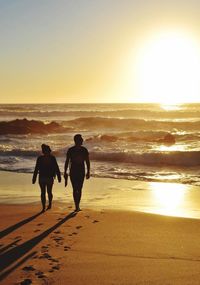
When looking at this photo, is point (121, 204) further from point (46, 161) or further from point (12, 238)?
point (12, 238)

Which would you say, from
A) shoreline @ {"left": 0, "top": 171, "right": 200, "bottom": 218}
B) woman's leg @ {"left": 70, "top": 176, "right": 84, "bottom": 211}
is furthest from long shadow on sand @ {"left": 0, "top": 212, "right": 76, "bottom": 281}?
shoreline @ {"left": 0, "top": 171, "right": 200, "bottom": 218}

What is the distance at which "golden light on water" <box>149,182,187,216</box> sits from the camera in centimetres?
980

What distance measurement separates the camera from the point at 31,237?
731 centimetres

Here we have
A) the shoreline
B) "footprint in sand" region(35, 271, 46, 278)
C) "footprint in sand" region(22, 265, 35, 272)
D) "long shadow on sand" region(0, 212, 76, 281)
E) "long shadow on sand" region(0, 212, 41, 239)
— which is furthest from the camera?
the shoreline

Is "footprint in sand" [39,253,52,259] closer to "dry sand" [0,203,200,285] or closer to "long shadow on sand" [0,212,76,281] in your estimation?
"dry sand" [0,203,200,285]

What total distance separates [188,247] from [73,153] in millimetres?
3742

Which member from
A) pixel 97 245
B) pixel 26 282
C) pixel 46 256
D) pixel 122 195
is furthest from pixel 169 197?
pixel 26 282

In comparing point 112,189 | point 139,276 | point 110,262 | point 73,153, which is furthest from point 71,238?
point 112,189

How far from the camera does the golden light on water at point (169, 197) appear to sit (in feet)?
32.2

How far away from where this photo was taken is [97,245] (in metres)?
6.78

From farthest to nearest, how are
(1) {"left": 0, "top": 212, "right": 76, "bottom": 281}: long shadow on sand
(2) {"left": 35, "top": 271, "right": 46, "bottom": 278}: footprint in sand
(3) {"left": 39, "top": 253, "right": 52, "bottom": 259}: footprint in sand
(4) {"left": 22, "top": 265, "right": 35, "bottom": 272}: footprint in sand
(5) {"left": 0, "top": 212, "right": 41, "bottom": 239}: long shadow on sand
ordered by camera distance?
(5) {"left": 0, "top": 212, "right": 41, "bottom": 239}: long shadow on sand, (3) {"left": 39, "top": 253, "right": 52, "bottom": 259}: footprint in sand, (1) {"left": 0, "top": 212, "right": 76, "bottom": 281}: long shadow on sand, (4) {"left": 22, "top": 265, "right": 35, "bottom": 272}: footprint in sand, (2) {"left": 35, "top": 271, "right": 46, "bottom": 278}: footprint in sand

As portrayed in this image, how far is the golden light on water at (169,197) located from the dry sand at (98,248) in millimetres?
890

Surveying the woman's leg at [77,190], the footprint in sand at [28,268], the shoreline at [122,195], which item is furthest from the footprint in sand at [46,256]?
the shoreline at [122,195]

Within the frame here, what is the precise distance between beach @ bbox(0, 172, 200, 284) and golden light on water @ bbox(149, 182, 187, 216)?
22cm
